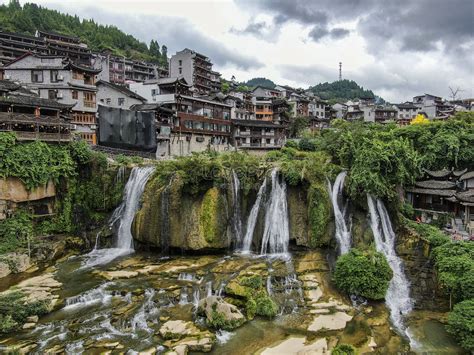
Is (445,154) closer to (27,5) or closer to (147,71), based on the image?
(147,71)

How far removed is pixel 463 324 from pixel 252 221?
17.5m

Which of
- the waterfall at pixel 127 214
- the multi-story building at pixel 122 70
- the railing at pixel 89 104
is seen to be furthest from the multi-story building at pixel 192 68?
the waterfall at pixel 127 214

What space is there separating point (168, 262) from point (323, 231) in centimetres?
1313

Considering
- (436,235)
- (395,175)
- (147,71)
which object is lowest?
(436,235)

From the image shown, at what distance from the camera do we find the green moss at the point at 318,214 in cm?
2909

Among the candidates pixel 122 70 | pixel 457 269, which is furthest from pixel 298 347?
pixel 122 70

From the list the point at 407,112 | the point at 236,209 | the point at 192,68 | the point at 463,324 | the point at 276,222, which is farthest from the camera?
the point at 407,112

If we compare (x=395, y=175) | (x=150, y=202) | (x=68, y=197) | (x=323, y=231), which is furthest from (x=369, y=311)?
(x=68, y=197)

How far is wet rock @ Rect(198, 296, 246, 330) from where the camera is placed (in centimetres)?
1953

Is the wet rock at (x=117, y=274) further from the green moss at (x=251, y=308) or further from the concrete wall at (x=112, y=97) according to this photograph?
the concrete wall at (x=112, y=97)

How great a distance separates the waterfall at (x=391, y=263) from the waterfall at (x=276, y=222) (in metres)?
7.50

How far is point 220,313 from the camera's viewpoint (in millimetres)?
19969

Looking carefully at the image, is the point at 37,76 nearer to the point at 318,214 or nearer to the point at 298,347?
the point at 318,214

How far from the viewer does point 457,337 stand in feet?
61.8
